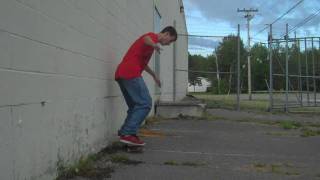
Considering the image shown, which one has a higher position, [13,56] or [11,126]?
[13,56]

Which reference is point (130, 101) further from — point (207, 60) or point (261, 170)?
point (207, 60)

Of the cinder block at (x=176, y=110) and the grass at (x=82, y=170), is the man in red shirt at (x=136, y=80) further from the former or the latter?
the cinder block at (x=176, y=110)

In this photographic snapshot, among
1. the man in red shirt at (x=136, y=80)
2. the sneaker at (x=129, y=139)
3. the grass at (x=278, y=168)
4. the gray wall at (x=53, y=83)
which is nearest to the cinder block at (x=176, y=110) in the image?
the gray wall at (x=53, y=83)

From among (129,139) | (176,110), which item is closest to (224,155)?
(129,139)

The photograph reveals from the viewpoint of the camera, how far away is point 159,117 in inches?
579

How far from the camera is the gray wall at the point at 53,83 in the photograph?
13.0 ft

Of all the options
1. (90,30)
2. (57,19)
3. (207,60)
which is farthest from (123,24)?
(207,60)

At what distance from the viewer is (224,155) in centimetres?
772

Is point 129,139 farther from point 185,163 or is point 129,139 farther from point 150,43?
point 150,43

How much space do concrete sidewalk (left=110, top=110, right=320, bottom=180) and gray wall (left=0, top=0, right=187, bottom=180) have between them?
723 mm

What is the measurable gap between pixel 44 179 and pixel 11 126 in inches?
38.8

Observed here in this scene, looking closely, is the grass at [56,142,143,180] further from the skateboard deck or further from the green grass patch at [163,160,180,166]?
the green grass patch at [163,160,180,166]

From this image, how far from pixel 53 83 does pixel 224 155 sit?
343 cm

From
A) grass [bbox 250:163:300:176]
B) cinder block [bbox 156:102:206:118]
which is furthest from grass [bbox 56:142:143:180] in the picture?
cinder block [bbox 156:102:206:118]
